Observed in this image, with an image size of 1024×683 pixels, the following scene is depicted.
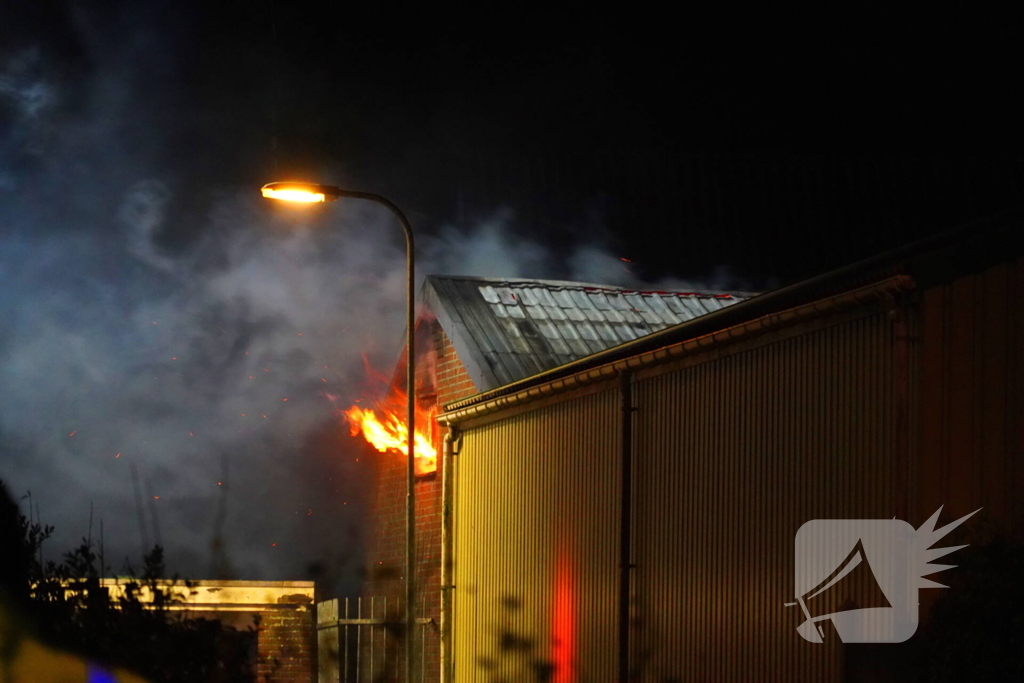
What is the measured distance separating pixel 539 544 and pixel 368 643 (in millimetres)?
5610

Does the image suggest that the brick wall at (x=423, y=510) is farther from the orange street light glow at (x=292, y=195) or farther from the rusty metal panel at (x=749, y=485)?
the rusty metal panel at (x=749, y=485)

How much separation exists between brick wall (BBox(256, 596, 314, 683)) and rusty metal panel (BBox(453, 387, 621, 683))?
239cm

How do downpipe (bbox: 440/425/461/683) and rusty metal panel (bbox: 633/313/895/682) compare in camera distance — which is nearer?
rusty metal panel (bbox: 633/313/895/682)

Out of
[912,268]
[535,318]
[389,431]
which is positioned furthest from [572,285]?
[912,268]

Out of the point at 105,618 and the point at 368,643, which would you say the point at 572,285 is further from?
the point at 105,618

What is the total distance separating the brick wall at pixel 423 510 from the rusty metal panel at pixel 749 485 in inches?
213

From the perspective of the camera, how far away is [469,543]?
15094mm

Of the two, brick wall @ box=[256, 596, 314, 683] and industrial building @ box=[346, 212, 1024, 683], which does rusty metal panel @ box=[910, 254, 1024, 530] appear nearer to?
industrial building @ box=[346, 212, 1024, 683]

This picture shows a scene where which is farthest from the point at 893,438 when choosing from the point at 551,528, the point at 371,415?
the point at 371,415

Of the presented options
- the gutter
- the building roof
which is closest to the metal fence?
the gutter

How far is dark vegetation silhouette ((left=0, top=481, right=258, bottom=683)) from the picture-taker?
8.10m

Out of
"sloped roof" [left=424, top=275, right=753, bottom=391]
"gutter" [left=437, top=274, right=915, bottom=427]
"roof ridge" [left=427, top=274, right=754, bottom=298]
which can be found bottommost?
"gutter" [left=437, top=274, right=915, bottom=427]

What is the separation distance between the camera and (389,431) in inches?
753

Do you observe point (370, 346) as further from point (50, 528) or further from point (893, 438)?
point (893, 438)
